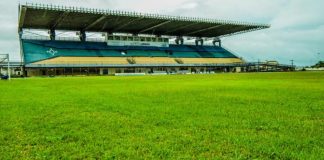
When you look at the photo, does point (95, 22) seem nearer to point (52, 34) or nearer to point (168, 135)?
point (52, 34)

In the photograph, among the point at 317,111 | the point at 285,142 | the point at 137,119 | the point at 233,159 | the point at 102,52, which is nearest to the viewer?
the point at 233,159

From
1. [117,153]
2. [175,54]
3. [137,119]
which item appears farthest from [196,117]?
[175,54]

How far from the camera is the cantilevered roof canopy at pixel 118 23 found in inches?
2606

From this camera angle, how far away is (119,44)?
291ft

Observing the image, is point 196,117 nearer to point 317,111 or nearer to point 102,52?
point 317,111

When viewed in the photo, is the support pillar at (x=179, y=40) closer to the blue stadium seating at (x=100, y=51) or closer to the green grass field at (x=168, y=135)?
the blue stadium seating at (x=100, y=51)

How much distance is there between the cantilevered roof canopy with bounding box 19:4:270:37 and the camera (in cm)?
6619

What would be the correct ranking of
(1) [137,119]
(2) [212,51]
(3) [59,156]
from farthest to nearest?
(2) [212,51] < (1) [137,119] < (3) [59,156]

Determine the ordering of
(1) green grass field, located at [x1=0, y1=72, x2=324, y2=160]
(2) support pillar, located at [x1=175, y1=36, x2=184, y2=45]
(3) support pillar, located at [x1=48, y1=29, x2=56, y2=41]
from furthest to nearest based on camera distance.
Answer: (2) support pillar, located at [x1=175, y1=36, x2=184, y2=45] → (3) support pillar, located at [x1=48, y1=29, x2=56, y2=41] → (1) green grass field, located at [x1=0, y1=72, x2=324, y2=160]

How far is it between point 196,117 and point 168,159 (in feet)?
12.1

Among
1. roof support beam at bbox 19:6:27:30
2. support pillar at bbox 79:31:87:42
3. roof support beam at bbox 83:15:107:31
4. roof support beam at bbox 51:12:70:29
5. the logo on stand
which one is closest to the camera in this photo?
roof support beam at bbox 19:6:27:30

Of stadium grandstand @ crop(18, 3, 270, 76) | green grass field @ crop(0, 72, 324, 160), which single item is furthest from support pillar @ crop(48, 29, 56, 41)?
green grass field @ crop(0, 72, 324, 160)

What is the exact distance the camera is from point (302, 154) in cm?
437

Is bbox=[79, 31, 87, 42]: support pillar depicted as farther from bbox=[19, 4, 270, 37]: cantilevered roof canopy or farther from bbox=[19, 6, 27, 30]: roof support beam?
bbox=[19, 6, 27, 30]: roof support beam
